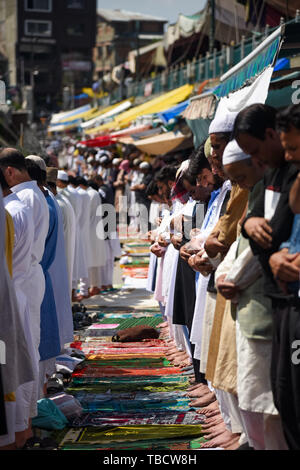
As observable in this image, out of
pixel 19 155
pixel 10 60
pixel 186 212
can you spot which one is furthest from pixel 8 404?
pixel 10 60

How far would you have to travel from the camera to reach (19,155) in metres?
5.19

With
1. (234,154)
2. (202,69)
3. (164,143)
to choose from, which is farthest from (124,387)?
(202,69)

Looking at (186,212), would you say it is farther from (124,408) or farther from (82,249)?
(82,249)

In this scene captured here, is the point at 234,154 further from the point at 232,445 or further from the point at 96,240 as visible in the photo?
the point at 96,240

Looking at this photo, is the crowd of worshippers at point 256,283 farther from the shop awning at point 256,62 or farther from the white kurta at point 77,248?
the white kurta at point 77,248

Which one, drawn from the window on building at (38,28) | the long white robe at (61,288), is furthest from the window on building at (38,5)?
the long white robe at (61,288)

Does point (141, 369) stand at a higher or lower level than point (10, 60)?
higher

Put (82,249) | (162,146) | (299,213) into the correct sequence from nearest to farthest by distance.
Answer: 1. (299,213)
2. (82,249)
3. (162,146)

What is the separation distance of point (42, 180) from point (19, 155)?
77 cm

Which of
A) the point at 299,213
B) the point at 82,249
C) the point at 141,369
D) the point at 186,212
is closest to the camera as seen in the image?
the point at 299,213

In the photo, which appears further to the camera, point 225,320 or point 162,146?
point 162,146

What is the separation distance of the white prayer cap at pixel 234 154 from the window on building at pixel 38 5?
82.5 m

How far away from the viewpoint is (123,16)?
8944 cm

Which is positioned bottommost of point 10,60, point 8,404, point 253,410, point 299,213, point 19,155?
point 10,60
